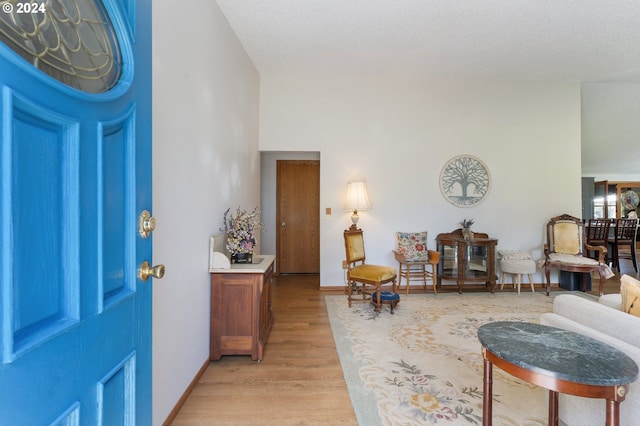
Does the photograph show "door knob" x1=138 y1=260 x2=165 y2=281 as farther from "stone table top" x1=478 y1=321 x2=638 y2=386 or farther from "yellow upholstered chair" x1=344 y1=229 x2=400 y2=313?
"yellow upholstered chair" x1=344 y1=229 x2=400 y2=313

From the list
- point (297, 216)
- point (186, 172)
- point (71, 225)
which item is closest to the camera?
point (71, 225)

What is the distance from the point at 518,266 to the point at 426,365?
288 centimetres

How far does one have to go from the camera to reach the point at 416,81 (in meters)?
4.67

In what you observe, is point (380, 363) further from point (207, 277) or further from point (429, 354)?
point (207, 277)

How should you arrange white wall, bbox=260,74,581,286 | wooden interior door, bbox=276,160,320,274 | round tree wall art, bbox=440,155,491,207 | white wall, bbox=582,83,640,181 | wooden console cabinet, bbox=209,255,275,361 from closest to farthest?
wooden console cabinet, bbox=209,255,275,361
white wall, bbox=260,74,581,286
round tree wall art, bbox=440,155,491,207
white wall, bbox=582,83,640,181
wooden interior door, bbox=276,160,320,274

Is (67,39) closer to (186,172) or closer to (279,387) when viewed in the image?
(186,172)

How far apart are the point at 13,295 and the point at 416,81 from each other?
5.13 m

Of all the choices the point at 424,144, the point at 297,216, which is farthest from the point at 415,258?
the point at 297,216

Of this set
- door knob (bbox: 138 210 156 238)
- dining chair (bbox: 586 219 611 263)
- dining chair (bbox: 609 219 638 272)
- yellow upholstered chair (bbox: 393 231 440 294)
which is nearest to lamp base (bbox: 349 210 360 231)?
yellow upholstered chair (bbox: 393 231 440 294)

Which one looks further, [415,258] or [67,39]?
[415,258]

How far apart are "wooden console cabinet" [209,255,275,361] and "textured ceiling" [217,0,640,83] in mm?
2489

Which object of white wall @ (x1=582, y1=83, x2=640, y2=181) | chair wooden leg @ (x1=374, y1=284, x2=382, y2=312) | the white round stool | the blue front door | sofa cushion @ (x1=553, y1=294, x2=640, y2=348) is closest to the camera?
the blue front door

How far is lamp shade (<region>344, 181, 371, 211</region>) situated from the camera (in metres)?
4.41

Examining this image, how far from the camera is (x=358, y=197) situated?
4.43 metres
